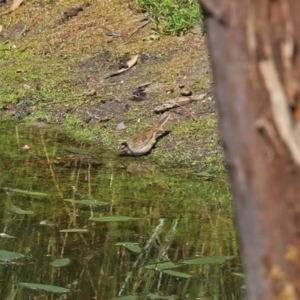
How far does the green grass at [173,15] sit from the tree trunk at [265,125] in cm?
642

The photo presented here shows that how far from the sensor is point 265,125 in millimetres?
1451

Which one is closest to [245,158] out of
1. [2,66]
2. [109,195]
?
[109,195]

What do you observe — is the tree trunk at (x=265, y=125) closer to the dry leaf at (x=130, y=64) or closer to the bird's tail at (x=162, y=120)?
the bird's tail at (x=162, y=120)

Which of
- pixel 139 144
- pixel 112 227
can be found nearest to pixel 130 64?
pixel 139 144

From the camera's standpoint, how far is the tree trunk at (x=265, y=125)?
1.45 m

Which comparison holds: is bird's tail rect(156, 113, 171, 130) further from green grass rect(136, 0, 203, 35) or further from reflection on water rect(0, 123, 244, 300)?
green grass rect(136, 0, 203, 35)

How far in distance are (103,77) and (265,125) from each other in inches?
246

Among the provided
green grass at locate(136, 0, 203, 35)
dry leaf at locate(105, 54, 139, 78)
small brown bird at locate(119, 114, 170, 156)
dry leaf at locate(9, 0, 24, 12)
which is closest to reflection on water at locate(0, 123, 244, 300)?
small brown bird at locate(119, 114, 170, 156)

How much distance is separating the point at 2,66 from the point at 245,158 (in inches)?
280

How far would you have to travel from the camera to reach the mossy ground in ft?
21.4

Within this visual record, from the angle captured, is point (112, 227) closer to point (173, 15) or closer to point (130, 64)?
point (130, 64)

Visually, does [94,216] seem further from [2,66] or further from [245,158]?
[2,66]

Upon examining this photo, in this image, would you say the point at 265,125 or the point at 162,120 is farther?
the point at 162,120

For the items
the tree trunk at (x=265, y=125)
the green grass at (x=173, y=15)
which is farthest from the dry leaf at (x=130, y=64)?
the tree trunk at (x=265, y=125)
